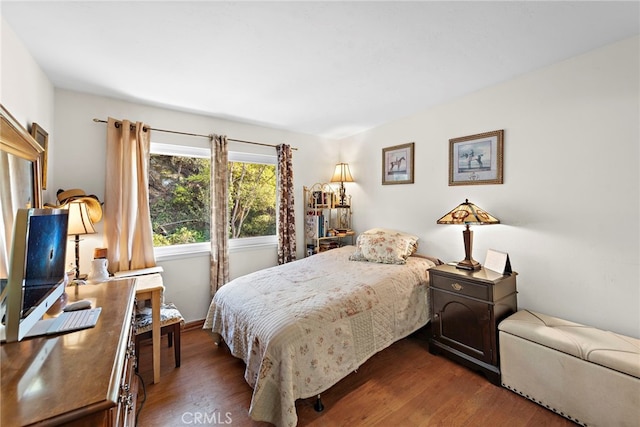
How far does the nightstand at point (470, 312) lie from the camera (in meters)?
1.99

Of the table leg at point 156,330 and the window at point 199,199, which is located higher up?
the window at point 199,199

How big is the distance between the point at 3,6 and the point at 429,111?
10.7 feet

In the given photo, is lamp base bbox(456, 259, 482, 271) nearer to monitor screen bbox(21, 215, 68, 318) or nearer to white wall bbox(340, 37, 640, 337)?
white wall bbox(340, 37, 640, 337)

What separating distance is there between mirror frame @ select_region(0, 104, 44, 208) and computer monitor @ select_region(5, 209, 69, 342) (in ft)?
1.17

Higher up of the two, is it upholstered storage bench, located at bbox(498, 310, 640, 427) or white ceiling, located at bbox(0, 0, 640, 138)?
white ceiling, located at bbox(0, 0, 640, 138)

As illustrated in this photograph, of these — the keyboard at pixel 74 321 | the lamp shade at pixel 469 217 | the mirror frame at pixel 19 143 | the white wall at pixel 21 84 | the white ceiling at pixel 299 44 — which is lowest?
the keyboard at pixel 74 321

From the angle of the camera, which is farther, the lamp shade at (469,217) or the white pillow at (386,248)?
the white pillow at (386,248)

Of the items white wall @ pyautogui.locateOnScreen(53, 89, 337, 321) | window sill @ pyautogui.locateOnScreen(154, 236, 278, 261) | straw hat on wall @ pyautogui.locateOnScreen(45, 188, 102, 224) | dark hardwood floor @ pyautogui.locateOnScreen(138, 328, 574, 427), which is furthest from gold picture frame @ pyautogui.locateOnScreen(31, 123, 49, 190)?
dark hardwood floor @ pyautogui.locateOnScreen(138, 328, 574, 427)

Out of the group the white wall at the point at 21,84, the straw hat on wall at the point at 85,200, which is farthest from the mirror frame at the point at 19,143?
the straw hat on wall at the point at 85,200

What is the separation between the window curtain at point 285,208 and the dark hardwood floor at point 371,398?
1510 mm

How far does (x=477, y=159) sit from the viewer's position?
256 cm

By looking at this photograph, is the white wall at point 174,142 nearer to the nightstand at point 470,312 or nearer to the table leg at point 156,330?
the table leg at point 156,330

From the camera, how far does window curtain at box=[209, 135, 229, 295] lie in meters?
3.02

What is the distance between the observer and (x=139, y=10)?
4.63 feet
